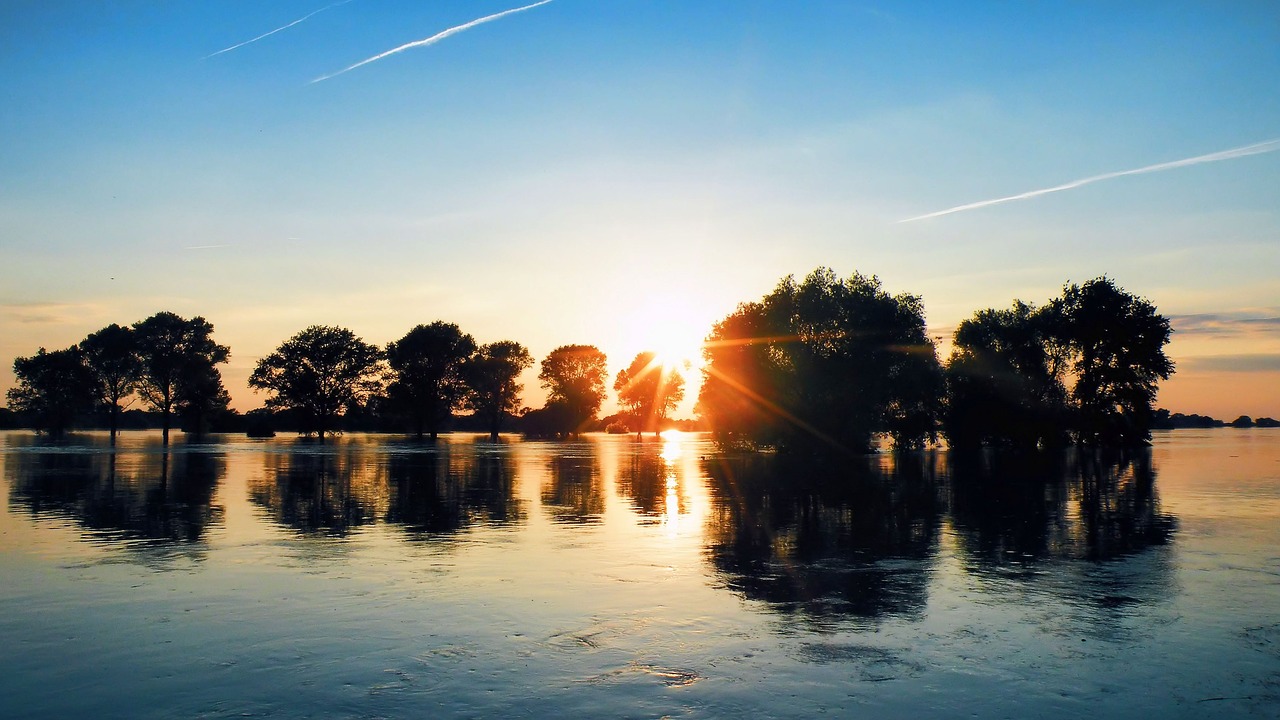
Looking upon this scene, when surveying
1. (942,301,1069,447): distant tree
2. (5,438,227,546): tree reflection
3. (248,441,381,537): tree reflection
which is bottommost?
(248,441,381,537): tree reflection

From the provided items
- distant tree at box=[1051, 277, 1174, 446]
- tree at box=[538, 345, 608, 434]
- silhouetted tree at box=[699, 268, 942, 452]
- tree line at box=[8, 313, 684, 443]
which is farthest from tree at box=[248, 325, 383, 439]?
distant tree at box=[1051, 277, 1174, 446]

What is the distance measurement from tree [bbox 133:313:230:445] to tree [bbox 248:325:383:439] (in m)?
12.1

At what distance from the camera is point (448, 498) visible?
30.0 m

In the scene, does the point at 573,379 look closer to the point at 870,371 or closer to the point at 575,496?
the point at 870,371

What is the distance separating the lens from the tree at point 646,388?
7200 inches

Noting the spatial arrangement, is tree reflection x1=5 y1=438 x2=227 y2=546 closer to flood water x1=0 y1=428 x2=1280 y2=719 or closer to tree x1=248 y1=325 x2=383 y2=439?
flood water x1=0 y1=428 x2=1280 y2=719

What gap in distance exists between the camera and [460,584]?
13.9m

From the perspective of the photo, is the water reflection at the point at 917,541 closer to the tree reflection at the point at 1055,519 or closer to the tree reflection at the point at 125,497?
the tree reflection at the point at 1055,519

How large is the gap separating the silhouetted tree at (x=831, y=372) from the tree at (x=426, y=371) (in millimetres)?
73628

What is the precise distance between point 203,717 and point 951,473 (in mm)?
46497

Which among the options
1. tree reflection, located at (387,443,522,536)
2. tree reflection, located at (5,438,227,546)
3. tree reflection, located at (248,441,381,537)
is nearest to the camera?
tree reflection, located at (5,438,227,546)

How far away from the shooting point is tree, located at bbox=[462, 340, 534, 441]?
15200 centimetres

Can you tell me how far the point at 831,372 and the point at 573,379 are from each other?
98733 millimetres

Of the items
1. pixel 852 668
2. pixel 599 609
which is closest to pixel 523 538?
pixel 599 609
